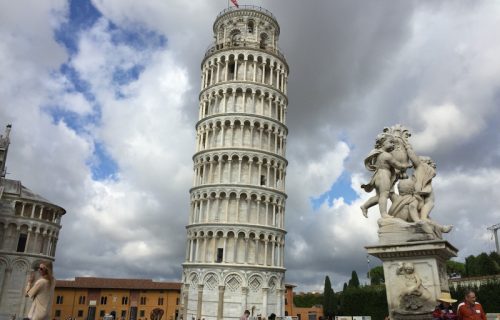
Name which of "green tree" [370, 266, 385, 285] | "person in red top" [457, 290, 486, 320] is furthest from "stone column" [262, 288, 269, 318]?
"green tree" [370, 266, 385, 285]

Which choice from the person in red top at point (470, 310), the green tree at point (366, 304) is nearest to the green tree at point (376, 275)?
the green tree at point (366, 304)

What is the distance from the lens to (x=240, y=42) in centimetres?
4638

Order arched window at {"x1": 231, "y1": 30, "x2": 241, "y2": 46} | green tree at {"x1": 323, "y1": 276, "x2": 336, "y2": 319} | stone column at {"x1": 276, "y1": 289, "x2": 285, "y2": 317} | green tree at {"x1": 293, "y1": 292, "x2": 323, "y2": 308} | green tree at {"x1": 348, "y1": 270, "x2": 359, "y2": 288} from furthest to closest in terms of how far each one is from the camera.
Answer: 1. green tree at {"x1": 293, "y1": 292, "x2": 323, "y2": 308}
2. green tree at {"x1": 348, "y1": 270, "x2": 359, "y2": 288}
3. green tree at {"x1": 323, "y1": 276, "x2": 336, "y2": 319}
4. arched window at {"x1": 231, "y1": 30, "x2": 241, "y2": 46}
5. stone column at {"x1": 276, "y1": 289, "x2": 285, "y2": 317}

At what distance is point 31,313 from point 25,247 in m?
53.9

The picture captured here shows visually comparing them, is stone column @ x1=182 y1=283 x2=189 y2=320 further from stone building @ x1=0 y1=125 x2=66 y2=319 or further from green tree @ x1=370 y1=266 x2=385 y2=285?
green tree @ x1=370 y1=266 x2=385 y2=285

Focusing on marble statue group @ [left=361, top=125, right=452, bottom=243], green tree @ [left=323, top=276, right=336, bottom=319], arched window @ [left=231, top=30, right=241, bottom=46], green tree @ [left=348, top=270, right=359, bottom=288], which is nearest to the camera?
marble statue group @ [left=361, top=125, right=452, bottom=243]

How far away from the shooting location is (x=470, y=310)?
5621mm

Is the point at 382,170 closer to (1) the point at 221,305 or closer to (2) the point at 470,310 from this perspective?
(2) the point at 470,310

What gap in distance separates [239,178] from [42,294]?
34.7 meters

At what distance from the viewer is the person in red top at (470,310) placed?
18.2 feet

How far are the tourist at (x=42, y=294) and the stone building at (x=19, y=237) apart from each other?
50568 millimetres

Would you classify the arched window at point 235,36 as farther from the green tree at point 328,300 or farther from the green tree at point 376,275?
the green tree at point 376,275

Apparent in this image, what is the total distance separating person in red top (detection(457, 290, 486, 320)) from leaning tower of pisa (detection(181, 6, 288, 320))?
108 ft

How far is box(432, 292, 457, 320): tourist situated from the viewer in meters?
5.72
